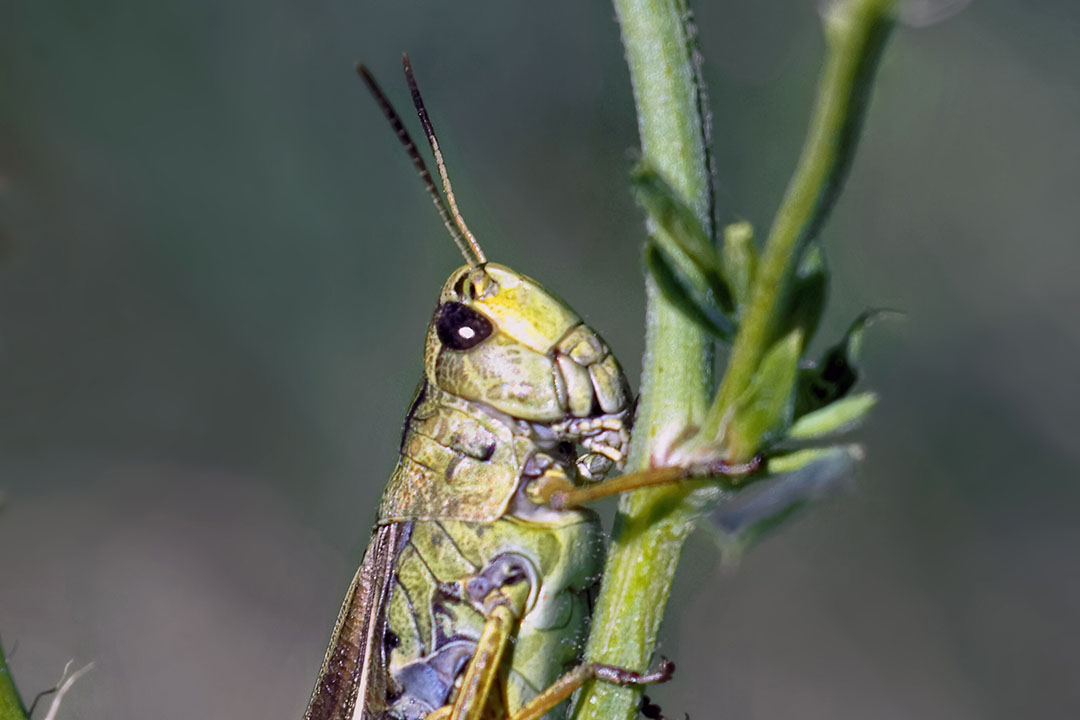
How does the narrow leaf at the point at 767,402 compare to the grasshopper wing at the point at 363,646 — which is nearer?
the narrow leaf at the point at 767,402

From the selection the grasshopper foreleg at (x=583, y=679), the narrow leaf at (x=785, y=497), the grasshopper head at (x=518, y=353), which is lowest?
the grasshopper foreleg at (x=583, y=679)

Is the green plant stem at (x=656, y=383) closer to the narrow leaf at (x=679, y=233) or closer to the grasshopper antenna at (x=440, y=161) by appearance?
the narrow leaf at (x=679, y=233)

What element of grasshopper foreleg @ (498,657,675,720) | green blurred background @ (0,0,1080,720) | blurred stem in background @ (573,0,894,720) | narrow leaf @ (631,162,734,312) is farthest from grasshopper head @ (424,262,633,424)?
green blurred background @ (0,0,1080,720)

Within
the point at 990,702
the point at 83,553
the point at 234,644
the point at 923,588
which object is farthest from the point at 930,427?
the point at 83,553

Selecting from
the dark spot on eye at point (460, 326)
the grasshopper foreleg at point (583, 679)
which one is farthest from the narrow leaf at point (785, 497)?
the dark spot on eye at point (460, 326)

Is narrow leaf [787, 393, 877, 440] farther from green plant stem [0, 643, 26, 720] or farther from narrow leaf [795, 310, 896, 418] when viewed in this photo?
green plant stem [0, 643, 26, 720]

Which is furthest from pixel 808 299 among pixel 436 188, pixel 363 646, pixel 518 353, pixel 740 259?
pixel 363 646

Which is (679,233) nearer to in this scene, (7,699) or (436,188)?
(7,699)
